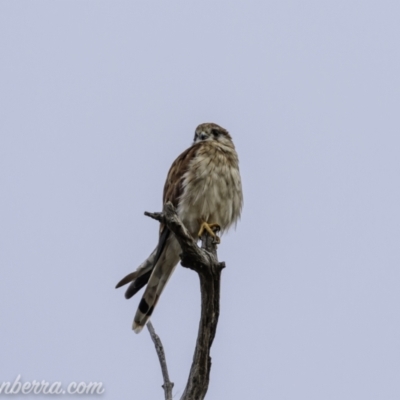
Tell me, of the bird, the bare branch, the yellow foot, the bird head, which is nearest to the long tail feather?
the bird

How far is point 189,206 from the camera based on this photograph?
4.76 meters

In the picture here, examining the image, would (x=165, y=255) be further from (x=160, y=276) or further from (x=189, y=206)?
(x=189, y=206)

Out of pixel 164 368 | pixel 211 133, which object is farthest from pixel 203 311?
pixel 211 133

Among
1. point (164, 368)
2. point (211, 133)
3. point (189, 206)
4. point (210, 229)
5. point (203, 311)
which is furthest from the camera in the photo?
point (211, 133)

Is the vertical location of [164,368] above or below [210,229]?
below

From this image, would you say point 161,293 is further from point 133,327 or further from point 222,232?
point 222,232

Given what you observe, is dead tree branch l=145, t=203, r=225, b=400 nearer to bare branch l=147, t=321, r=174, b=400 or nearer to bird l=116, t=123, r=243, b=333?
bare branch l=147, t=321, r=174, b=400

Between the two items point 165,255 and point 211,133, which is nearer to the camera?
point 165,255

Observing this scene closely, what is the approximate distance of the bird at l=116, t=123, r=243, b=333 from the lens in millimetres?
4730

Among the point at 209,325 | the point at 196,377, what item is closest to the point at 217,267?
the point at 209,325

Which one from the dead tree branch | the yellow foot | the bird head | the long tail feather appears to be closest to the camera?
the dead tree branch

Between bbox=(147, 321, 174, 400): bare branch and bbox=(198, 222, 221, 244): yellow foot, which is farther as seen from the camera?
bbox=(198, 222, 221, 244): yellow foot

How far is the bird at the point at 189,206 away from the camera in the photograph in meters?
4.73

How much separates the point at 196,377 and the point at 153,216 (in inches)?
34.2
